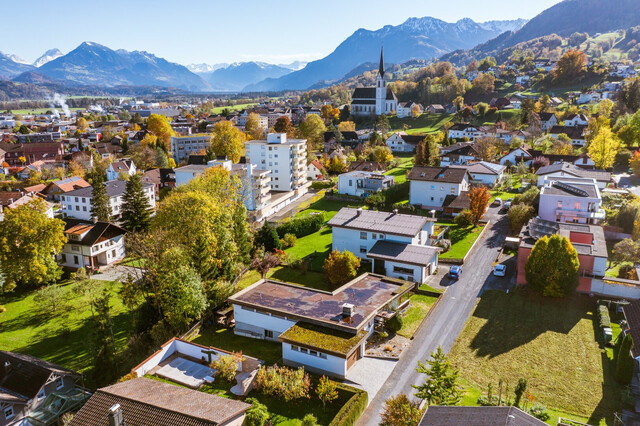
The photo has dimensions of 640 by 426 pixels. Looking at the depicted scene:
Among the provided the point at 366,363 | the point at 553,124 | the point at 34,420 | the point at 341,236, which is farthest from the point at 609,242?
the point at 553,124

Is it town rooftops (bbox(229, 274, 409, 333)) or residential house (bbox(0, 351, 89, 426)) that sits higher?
town rooftops (bbox(229, 274, 409, 333))

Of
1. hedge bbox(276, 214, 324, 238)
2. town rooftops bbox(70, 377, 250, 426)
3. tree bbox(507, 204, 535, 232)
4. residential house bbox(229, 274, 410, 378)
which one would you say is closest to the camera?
town rooftops bbox(70, 377, 250, 426)

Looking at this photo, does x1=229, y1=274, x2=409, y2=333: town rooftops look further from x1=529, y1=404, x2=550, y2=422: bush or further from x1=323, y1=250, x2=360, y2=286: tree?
x1=529, y1=404, x2=550, y2=422: bush

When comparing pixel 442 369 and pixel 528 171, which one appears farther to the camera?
pixel 528 171

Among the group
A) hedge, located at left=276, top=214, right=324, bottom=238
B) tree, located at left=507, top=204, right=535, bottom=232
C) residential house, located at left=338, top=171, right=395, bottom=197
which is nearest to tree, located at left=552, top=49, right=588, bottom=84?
residential house, located at left=338, top=171, right=395, bottom=197

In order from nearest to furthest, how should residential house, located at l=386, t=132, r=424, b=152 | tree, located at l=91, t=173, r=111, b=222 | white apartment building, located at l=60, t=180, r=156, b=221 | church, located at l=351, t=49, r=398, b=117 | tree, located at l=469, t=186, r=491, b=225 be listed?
tree, located at l=469, t=186, r=491, b=225 < tree, located at l=91, t=173, r=111, b=222 < white apartment building, located at l=60, t=180, r=156, b=221 < residential house, located at l=386, t=132, r=424, b=152 < church, located at l=351, t=49, r=398, b=117

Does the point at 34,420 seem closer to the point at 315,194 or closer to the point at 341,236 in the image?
the point at 341,236

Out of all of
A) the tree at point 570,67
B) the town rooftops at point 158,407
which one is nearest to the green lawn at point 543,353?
the town rooftops at point 158,407

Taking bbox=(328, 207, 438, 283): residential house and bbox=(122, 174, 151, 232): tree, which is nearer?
bbox=(328, 207, 438, 283): residential house
